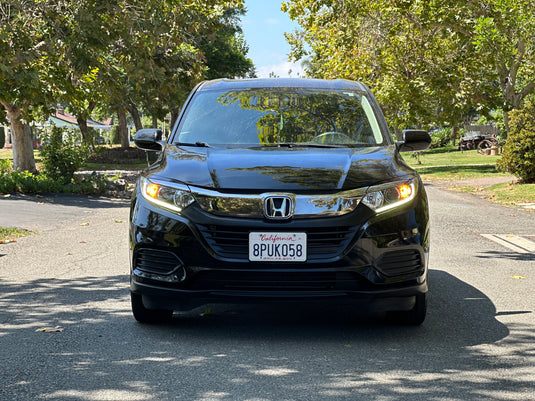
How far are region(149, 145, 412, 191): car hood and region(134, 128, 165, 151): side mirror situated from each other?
0.67m

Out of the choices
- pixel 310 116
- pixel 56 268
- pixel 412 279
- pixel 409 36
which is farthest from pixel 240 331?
pixel 409 36

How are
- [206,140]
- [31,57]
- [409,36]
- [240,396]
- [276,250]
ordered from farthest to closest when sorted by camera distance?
1. [409,36]
2. [31,57]
3. [206,140]
4. [276,250]
5. [240,396]

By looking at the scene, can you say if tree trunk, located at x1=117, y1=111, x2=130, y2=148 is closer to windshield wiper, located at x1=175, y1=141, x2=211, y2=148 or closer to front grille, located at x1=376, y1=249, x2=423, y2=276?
windshield wiper, located at x1=175, y1=141, x2=211, y2=148

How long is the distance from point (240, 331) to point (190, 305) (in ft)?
1.68

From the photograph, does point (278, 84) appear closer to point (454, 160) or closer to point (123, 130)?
point (454, 160)

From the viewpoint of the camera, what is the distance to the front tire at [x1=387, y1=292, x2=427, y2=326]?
5.63m

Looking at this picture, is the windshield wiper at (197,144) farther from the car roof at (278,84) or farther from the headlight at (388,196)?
the headlight at (388,196)

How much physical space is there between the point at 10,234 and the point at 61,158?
9.12m

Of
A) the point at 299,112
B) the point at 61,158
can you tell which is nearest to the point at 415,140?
the point at 299,112

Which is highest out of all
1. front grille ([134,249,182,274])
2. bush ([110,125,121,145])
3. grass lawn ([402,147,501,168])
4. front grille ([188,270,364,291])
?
front grille ([134,249,182,274])

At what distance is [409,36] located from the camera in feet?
97.9

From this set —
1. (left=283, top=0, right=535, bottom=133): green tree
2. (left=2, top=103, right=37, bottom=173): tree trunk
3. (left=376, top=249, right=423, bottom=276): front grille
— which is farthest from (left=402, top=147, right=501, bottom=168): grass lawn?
(left=376, top=249, right=423, bottom=276): front grille

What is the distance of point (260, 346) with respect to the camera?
5230 mm

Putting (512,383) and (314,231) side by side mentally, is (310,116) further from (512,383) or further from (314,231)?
(512,383)
